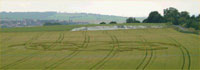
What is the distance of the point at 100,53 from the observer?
4419 cm

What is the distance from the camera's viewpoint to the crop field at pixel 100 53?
119 ft

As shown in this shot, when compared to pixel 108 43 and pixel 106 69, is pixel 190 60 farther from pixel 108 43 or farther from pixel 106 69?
pixel 108 43

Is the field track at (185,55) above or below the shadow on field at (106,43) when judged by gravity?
below

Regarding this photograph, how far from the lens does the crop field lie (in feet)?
119

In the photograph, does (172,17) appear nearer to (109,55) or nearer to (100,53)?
(100,53)

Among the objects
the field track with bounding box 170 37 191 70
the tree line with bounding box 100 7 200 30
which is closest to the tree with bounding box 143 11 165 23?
the tree line with bounding box 100 7 200 30

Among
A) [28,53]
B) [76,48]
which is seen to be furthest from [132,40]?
[28,53]

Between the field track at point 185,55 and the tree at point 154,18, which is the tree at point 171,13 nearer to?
the tree at point 154,18

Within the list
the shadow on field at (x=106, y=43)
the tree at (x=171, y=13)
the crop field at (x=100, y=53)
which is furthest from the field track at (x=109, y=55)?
the tree at (x=171, y=13)

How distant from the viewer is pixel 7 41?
2347 inches

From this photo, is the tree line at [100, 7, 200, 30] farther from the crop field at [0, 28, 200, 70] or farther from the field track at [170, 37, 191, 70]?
the field track at [170, 37, 191, 70]

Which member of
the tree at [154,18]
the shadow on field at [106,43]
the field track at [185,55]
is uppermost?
the tree at [154,18]

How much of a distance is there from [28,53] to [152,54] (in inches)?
671

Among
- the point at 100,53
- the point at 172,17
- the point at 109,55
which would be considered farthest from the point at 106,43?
the point at 172,17
